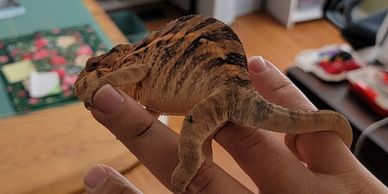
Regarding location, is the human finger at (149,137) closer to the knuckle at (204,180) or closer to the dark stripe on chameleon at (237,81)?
the knuckle at (204,180)

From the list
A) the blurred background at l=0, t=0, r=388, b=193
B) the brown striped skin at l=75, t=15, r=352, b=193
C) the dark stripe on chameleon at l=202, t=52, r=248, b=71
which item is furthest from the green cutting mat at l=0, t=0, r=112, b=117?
the dark stripe on chameleon at l=202, t=52, r=248, b=71

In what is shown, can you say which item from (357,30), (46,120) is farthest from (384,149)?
(46,120)

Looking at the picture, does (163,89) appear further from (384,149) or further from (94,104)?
(384,149)

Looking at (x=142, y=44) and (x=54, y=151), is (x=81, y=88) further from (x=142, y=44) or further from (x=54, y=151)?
(x=54, y=151)

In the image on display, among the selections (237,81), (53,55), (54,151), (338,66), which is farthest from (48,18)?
(237,81)

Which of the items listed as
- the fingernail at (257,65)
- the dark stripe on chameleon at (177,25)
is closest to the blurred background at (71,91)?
the fingernail at (257,65)

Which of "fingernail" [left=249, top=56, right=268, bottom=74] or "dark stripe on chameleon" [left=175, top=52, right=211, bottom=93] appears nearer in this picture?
"dark stripe on chameleon" [left=175, top=52, right=211, bottom=93]

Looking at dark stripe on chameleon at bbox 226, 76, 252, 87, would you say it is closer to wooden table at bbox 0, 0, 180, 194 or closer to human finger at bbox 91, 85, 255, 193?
human finger at bbox 91, 85, 255, 193
